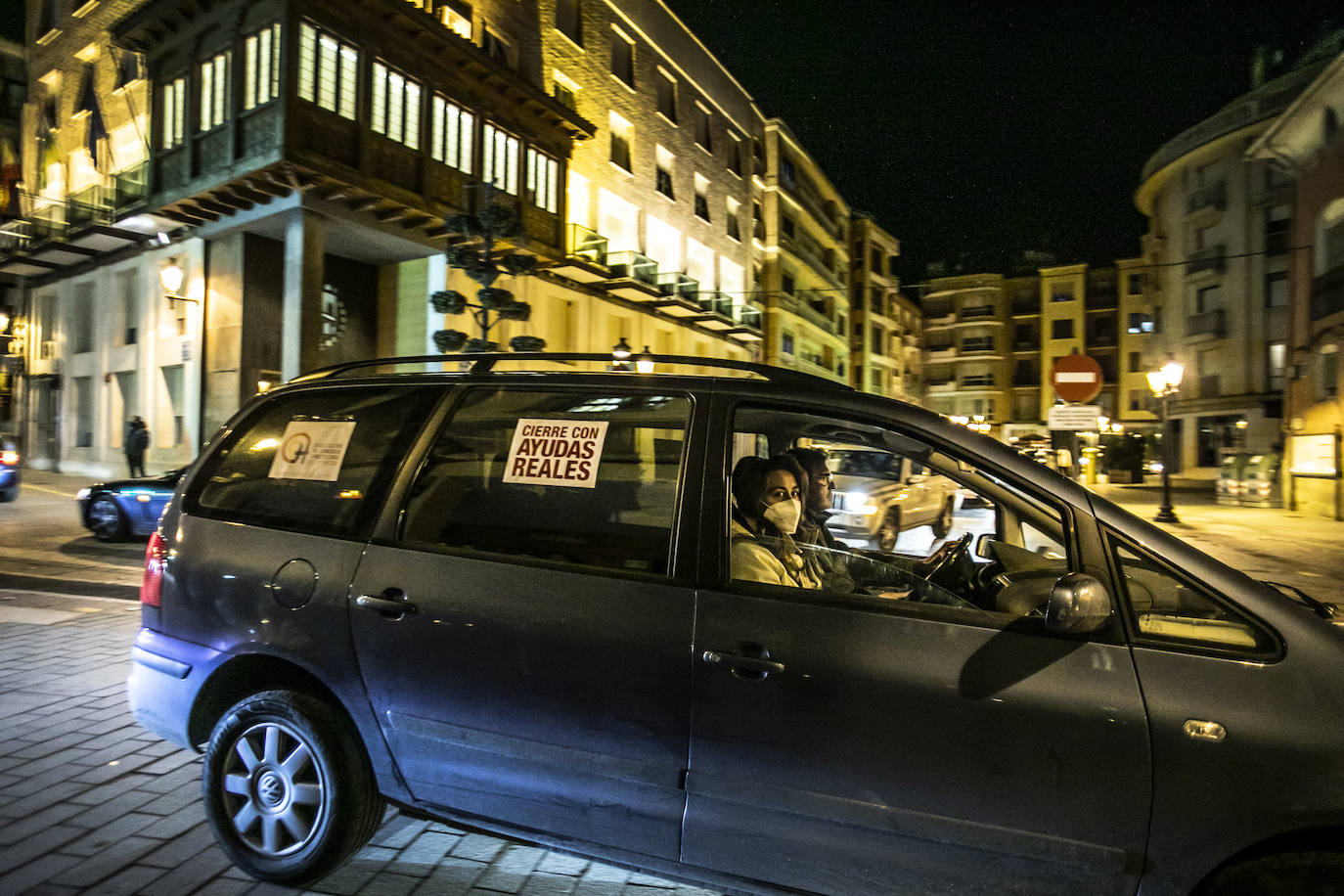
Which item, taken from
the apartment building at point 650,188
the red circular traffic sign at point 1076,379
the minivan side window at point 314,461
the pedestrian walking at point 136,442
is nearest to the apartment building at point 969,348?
the apartment building at point 650,188

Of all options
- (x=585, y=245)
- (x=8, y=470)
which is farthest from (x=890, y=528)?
(x=585, y=245)

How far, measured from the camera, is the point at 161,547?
3.17 metres

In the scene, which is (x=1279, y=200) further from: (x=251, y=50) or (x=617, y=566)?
(x=617, y=566)

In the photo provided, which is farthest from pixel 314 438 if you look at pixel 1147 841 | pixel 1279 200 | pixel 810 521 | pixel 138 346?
pixel 1279 200

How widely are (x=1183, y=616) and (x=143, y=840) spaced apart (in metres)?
3.67

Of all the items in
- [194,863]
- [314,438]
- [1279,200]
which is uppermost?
[1279,200]

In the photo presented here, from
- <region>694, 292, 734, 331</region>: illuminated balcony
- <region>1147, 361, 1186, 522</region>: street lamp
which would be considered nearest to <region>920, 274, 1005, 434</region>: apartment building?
<region>694, 292, 734, 331</region>: illuminated balcony

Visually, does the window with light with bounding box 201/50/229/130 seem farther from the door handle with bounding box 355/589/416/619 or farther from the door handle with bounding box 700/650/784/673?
the door handle with bounding box 700/650/784/673

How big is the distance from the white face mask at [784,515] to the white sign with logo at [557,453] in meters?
0.84

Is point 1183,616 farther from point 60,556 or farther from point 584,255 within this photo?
point 584,255

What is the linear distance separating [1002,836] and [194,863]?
2.76 metres

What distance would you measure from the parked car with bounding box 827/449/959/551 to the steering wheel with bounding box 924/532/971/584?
312 cm

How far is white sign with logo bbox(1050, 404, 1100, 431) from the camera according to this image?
7980 mm

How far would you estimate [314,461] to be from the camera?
3068 mm
